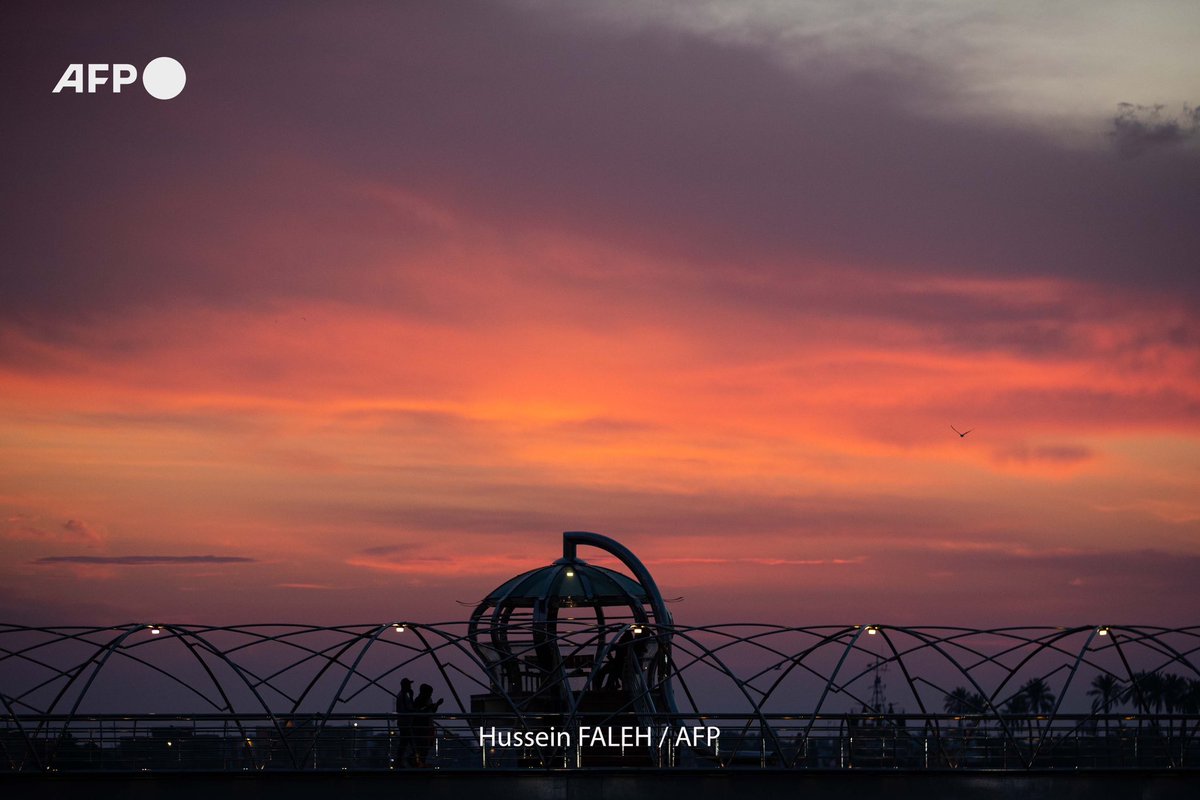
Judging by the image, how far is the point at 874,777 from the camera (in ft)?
162

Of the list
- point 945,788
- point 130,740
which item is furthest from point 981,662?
point 130,740

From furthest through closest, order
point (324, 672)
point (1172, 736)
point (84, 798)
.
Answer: point (324, 672) → point (1172, 736) → point (84, 798)

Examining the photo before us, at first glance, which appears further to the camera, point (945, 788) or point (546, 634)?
point (546, 634)

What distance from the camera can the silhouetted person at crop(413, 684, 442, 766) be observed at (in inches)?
2085

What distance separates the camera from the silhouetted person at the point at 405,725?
51.5 meters

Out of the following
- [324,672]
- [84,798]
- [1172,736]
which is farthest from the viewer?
[324,672]

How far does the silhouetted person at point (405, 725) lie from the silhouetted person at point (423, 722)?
192mm

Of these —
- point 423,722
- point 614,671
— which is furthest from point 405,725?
point 614,671

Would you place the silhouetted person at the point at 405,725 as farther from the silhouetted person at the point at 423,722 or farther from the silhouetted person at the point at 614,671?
the silhouetted person at the point at 614,671

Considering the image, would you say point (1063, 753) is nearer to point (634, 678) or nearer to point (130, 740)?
point (634, 678)

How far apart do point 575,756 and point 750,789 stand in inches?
248

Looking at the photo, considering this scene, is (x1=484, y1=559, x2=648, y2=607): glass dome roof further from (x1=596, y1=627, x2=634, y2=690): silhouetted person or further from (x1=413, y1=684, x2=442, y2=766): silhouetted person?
(x1=413, y1=684, x2=442, y2=766): silhouetted person

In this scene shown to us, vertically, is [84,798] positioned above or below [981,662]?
below

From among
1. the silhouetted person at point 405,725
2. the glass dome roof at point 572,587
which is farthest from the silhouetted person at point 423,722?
the glass dome roof at point 572,587
